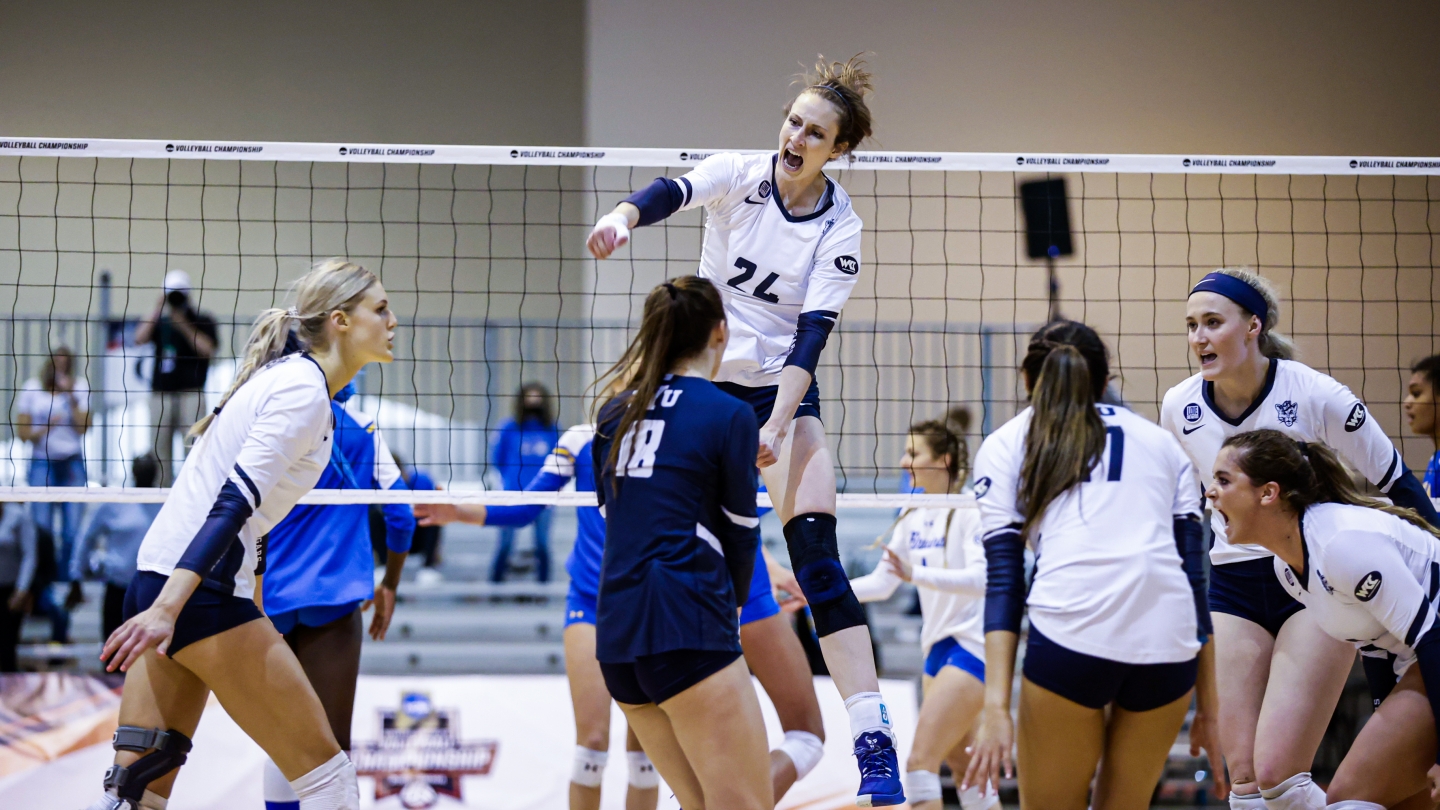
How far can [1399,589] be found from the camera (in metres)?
3.17

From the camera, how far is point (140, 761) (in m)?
3.24

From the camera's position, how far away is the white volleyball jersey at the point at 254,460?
322 centimetres

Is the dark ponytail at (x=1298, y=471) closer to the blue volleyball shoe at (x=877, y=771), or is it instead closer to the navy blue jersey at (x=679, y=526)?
the blue volleyball shoe at (x=877, y=771)

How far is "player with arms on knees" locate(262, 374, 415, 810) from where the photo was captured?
429cm

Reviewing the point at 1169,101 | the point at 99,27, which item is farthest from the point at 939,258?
the point at 99,27

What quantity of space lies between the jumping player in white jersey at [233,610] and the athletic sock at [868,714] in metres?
1.40

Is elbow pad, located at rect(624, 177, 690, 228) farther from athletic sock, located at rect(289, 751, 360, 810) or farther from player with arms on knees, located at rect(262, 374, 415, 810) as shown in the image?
athletic sock, located at rect(289, 751, 360, 810)

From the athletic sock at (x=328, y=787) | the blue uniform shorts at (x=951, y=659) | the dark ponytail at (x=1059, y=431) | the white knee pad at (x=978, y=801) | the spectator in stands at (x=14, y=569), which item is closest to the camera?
the dark ponytail at (x=1059, y=431)

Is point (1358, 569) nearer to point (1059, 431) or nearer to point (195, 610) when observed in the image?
point (1059, 431)

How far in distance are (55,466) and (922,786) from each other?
6.39 m

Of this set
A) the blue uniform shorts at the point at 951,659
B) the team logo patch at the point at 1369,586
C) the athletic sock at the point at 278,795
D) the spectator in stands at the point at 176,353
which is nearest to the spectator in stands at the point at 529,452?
the spectator in stands at the point at 176,353


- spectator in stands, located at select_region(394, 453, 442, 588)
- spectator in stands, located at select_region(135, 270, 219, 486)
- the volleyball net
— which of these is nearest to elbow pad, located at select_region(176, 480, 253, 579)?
spectator in stands, located at select_region(135, 270, 219, 486)

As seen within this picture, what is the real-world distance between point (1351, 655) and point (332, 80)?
8830 millimetres

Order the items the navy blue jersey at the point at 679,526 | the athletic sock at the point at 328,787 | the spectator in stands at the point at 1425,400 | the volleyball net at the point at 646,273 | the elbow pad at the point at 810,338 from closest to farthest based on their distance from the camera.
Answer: the navy blue jersey at the point at 679,526 < the athletic sock at the point at 328,787 < the elbow pad at the point at 810,338 < the spectator in stands at the point at 1425,400 < the volleyball net at the point at 646,273
